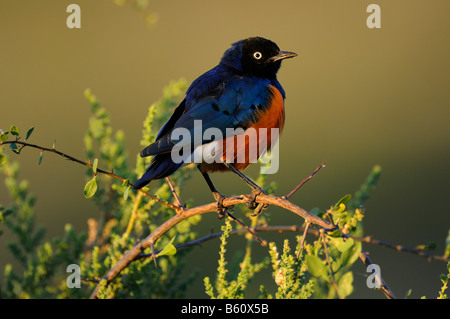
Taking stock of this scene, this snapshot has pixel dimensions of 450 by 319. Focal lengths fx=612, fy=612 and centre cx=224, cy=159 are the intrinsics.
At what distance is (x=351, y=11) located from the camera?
11.7 meters

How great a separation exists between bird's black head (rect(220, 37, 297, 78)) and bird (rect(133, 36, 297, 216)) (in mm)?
48

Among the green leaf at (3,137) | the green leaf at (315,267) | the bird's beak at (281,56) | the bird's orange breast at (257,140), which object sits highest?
the bird's beak at (281,56)

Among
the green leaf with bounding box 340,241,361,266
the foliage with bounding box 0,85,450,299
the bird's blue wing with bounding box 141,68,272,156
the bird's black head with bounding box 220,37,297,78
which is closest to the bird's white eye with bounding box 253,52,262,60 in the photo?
the bird's black head with bounding box 220,37,297,78

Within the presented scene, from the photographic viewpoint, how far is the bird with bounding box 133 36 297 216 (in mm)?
2787

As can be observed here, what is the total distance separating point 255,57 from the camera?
11.7 feet

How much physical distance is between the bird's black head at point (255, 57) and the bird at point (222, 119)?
0.16 ft

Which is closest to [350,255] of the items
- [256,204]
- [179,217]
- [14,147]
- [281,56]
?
[179,217]

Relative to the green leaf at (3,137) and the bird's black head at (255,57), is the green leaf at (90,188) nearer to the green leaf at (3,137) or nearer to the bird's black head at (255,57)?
the green leaf at (3,137)

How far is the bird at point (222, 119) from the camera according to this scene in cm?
279

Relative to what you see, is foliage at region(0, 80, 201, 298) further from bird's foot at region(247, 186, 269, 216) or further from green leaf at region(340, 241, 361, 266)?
green leaf at region(340, 241, 361, 266)

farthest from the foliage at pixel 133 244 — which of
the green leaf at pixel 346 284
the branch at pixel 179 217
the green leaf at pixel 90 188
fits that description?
the green leaf at pixel 346 284

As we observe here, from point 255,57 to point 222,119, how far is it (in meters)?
0.71

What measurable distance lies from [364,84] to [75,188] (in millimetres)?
5496

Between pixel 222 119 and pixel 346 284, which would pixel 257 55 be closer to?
pixel 222 119
